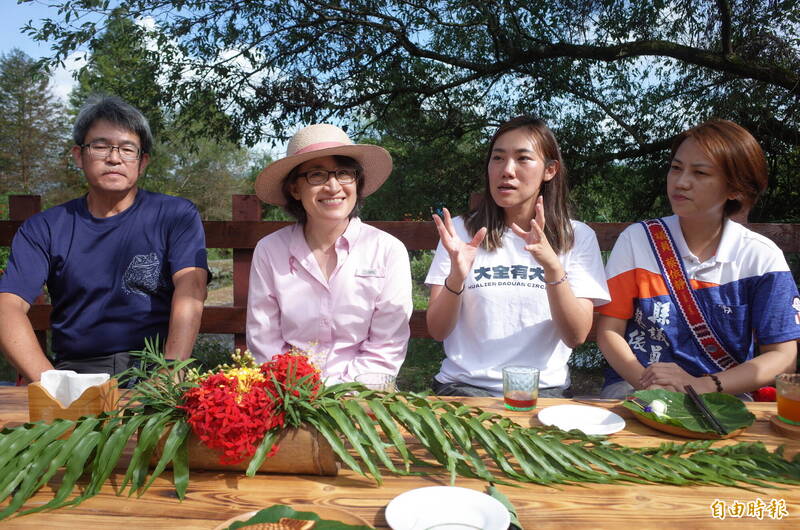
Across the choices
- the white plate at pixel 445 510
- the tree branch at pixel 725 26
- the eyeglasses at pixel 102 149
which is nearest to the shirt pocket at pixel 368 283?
the eyeglasses at pixel 102 149

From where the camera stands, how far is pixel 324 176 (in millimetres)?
2541

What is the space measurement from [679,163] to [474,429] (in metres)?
1.71

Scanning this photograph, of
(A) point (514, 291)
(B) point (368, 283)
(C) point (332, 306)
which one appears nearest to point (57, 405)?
(C) point (332, 306)

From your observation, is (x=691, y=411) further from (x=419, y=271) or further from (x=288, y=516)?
(x=419, y=271)

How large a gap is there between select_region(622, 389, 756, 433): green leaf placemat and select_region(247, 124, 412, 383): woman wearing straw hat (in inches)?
46.4

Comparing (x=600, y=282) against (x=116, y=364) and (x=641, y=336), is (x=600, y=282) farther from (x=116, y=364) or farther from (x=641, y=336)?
(x=116, y=364)

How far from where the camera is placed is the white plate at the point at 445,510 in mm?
1129

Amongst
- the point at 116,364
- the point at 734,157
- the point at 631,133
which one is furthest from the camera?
the point at 631,133

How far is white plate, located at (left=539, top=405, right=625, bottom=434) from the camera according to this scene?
1.62m

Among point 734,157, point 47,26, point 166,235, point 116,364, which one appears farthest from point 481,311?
point 47,26

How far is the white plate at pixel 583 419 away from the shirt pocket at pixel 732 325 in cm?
97

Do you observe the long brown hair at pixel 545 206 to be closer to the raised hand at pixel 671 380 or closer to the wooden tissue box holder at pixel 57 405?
the raised hand at pixel 671 380

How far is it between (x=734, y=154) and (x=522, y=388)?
144cm

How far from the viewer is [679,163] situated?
2477 mm
